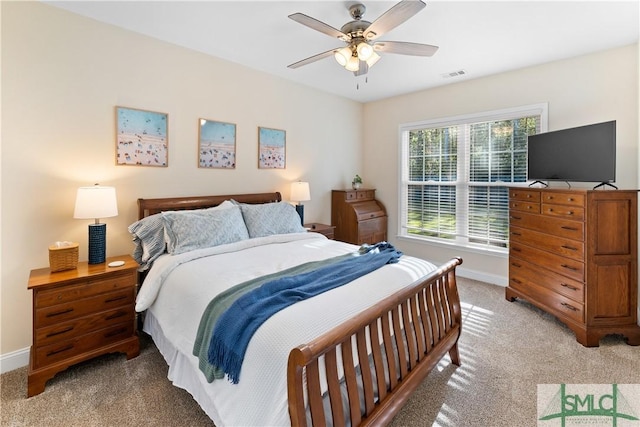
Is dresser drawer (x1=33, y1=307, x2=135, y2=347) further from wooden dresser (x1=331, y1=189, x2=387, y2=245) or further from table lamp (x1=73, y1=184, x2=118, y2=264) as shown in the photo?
wooden dresser (x1=331, y1=189, x2=387, y2=245)

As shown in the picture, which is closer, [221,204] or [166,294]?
[166,294]

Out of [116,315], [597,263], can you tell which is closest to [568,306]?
[597,263]

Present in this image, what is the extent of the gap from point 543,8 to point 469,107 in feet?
5.73

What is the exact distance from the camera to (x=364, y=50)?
2.26 meters

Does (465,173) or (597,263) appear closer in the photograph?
(597,263)

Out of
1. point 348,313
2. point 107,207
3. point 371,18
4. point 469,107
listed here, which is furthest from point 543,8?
point 107,207

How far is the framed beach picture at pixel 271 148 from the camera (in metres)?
3.83

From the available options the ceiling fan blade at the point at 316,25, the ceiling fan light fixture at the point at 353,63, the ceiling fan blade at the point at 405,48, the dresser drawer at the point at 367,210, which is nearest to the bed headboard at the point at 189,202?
the dresser drawer at the point at 367,210

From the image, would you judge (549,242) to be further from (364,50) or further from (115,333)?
(115,333)

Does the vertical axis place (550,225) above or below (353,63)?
below

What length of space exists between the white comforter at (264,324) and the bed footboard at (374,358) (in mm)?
124

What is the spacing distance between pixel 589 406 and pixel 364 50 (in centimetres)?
280

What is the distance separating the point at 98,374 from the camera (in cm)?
222

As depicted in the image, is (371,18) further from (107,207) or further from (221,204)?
(107,207)
